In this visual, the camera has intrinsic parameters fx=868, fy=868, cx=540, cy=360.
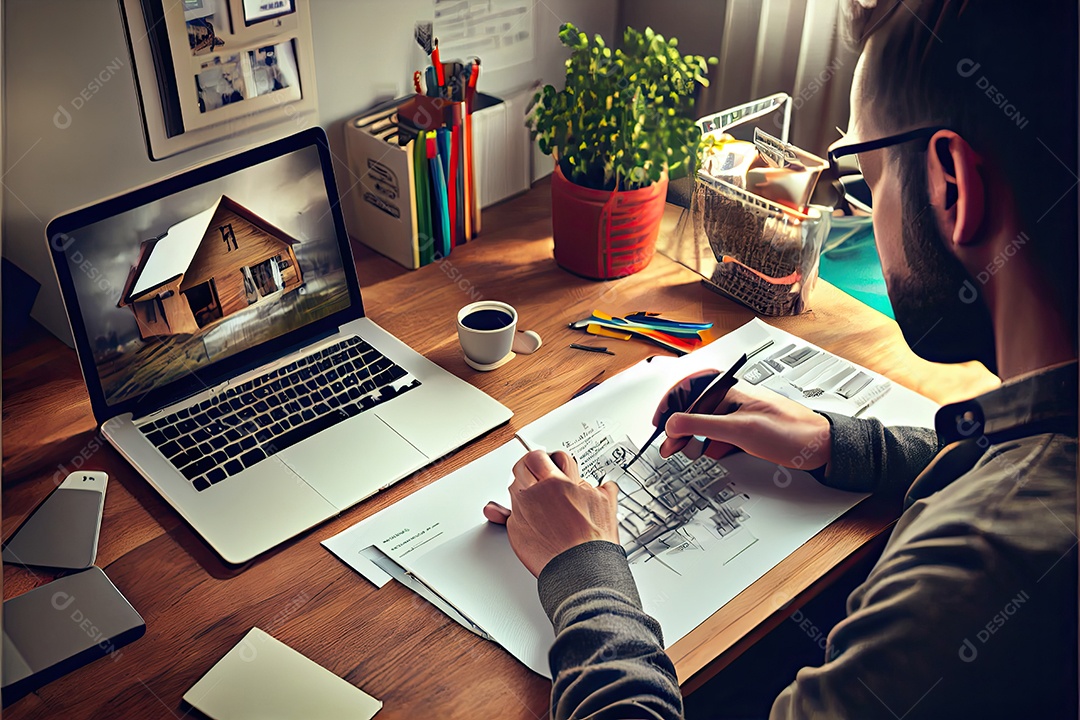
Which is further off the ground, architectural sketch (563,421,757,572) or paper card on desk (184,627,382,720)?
architectural sketch (563,421,757,572)

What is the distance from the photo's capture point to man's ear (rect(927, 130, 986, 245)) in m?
0.68

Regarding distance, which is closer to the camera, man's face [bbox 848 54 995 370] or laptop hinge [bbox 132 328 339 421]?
man's face [bbox 848 54 995 370]

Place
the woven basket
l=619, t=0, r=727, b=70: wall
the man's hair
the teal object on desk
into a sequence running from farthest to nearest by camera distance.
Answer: l=619, t=0, r=727, b=70: wall, the teal object on desk, the woven basket, the man's hair

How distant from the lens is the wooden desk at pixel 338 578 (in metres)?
0.77

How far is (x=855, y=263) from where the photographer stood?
141 centimetres

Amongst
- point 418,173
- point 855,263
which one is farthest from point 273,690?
point 855,263

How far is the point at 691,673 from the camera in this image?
0.78 m

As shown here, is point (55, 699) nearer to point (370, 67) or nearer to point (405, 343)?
point (405, 343)

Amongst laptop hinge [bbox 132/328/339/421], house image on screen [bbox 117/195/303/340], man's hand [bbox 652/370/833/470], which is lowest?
man's hand [bbox 652/370/833/470]

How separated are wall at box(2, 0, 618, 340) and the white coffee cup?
446mm

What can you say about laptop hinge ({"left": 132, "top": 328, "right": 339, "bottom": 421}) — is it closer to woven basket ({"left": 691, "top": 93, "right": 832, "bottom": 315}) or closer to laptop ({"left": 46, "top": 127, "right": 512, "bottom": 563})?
laptop ({"left": 46, "top": 127, "right": 512, "bottom": 563})

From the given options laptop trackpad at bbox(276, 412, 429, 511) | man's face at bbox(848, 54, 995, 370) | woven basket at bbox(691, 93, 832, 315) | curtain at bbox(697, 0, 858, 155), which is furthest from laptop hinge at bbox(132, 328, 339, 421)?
curtain at bbox(697, 0, 858, 155)
